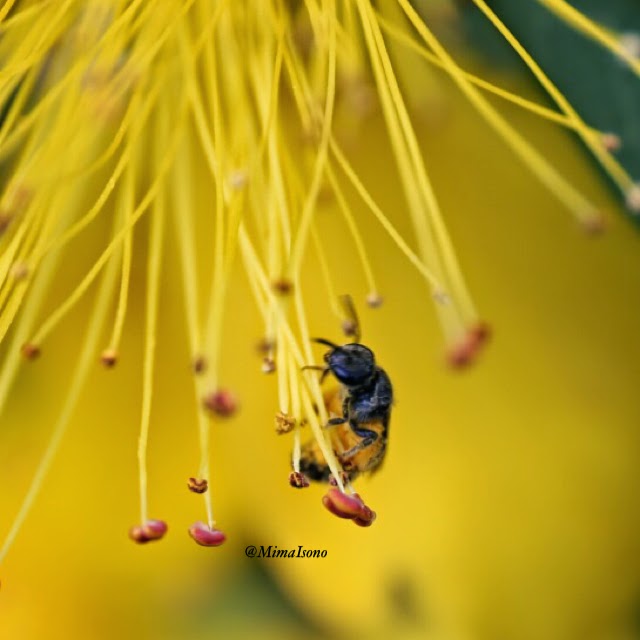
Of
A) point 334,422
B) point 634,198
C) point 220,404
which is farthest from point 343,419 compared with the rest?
point 634,198

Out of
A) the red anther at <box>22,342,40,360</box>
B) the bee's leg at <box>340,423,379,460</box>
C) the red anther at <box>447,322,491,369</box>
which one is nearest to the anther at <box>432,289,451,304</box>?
the red anther at <box>447,322,491,369</box>

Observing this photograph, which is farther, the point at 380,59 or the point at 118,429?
the point at 118,429

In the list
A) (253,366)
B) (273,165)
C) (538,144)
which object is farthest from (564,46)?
(253,366)

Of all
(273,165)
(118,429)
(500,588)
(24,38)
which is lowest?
(500,588)

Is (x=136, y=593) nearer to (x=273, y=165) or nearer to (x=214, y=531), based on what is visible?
(x=214, y=531)

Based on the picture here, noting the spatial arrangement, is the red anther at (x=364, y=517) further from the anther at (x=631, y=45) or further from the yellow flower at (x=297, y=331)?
the anther at (x=631, y=45)

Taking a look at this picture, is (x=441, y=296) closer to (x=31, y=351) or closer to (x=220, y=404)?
(x=220, y=404)

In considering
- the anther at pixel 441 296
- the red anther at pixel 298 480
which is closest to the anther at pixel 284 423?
the red anther at pixel 298 480
